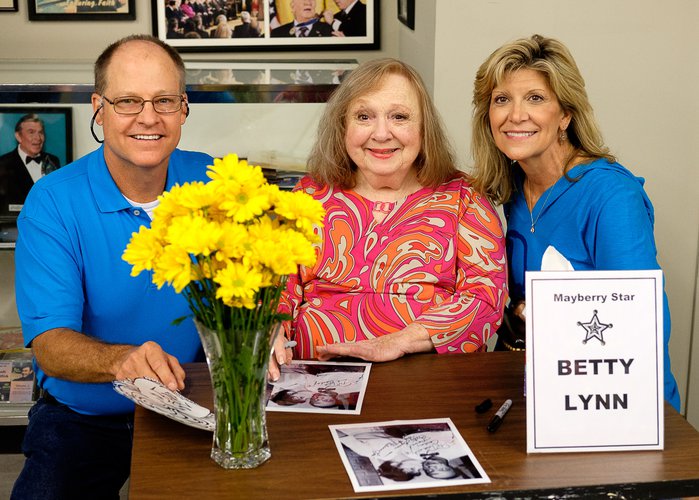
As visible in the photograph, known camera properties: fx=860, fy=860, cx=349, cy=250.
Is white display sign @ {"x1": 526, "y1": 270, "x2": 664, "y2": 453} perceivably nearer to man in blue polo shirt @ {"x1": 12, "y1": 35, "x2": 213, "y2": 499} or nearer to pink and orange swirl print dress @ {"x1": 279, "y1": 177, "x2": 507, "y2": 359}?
pink and orange swirl print dress @ {"x1": 279, "y1": 177, "x2": 507, "y2": 359}

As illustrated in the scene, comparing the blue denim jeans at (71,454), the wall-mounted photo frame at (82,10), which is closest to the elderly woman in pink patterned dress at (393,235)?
the blue denim jeans at (71,454)

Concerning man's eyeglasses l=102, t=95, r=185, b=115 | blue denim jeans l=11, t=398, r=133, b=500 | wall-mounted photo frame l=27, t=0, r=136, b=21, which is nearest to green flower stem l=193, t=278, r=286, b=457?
blue denim jeans l=11, t=398, r=133, b=500

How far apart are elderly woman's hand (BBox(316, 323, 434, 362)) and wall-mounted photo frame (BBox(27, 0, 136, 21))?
223cm

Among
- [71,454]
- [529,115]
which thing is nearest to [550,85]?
[529,115]

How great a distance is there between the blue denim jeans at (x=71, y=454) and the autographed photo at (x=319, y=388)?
571 millimetres

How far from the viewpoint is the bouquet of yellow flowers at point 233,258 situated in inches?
47.4

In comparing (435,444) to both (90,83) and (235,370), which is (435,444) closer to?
(235,370)

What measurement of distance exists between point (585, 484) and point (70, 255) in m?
1.28

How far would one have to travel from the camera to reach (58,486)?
6.31ft

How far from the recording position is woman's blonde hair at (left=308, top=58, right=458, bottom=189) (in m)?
2.16

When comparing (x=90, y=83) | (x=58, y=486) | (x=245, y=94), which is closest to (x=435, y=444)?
(x=58, y=486)

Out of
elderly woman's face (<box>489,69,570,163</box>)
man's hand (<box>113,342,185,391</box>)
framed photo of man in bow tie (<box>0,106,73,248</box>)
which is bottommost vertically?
man's hand (<box>113,342,185,391</box>)

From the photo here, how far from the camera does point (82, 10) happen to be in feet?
11.8

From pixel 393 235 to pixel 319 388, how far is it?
0.58 meters
